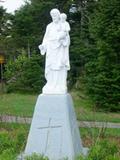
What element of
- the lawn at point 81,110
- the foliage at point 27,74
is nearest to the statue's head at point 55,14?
the lawn at point 81,110

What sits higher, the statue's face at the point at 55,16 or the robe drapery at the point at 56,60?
the statue's face at the point at 55,16

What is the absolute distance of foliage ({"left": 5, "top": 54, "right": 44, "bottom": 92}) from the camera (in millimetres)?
31734

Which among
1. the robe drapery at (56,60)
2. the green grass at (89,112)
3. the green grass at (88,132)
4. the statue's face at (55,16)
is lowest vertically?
the green grass at (89,112)

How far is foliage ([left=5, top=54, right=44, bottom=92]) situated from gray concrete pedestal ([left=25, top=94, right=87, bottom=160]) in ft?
71.5

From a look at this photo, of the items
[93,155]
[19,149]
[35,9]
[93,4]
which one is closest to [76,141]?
[19,149]

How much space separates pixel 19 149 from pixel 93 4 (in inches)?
1006

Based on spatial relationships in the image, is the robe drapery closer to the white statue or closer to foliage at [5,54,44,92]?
the white statue

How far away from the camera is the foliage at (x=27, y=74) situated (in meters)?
31.7

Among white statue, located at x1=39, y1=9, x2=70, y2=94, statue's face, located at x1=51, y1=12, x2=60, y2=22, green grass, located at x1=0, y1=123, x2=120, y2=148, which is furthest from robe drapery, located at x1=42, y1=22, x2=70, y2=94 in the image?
green grass, located at x1=0, y1=123, x2=120, y2=148

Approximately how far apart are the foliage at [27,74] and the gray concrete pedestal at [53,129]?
858 inches

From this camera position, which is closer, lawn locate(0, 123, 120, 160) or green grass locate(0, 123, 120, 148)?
lawn locate(0, 123, 120, 160)

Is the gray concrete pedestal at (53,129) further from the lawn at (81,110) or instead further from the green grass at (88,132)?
the lawn at (81,110)

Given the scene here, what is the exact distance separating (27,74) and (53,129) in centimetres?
2273

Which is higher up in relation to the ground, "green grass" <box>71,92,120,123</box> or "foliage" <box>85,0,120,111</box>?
"foliage" <box>85,0,120,111</box>
